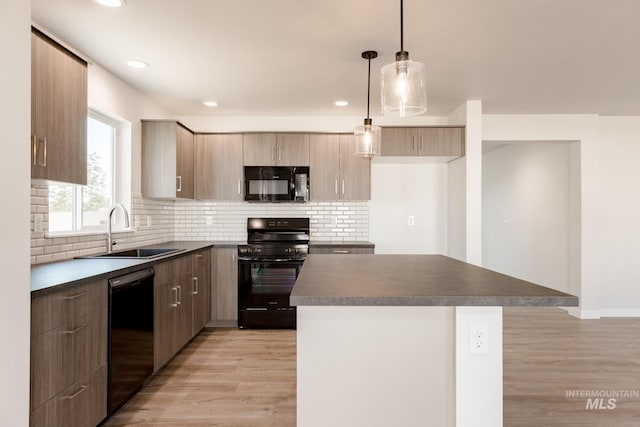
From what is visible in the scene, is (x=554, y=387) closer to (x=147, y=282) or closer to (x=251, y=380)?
(x=251, y=380)

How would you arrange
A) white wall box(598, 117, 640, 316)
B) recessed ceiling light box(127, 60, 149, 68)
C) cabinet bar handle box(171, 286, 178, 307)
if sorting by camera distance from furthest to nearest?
white wall box(598, 117, 640, 316) → cabinet bar handle box(171, 286, 178, 307) → recessed ceiling light box(127, 60, 149, 68)

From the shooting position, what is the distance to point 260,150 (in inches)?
173

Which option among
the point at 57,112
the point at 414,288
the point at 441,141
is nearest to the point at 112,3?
the point at 57,112

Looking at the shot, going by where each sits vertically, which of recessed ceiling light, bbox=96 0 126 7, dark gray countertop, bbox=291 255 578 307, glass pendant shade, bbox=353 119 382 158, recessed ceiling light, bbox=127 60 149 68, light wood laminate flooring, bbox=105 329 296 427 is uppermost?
recessed ceiling light, bbox=127 60 149 68

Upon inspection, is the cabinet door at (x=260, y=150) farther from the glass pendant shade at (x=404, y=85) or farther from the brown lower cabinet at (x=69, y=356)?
the glass pendant shade at (x=404, y=85)

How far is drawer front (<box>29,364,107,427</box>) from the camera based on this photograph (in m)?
1.66

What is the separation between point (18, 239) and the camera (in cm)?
144

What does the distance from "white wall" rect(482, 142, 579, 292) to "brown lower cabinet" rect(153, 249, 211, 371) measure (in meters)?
4.45

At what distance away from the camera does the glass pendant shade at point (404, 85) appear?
5.17 feet

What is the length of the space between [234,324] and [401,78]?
3477mm

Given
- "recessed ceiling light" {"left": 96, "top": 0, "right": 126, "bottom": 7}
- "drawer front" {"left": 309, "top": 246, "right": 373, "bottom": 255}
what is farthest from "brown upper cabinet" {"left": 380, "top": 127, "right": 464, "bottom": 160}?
"recessed ceiling light" {"left": 96, "top": 0, "right": 126, "bottom": 7}

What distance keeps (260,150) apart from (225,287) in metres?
1.60

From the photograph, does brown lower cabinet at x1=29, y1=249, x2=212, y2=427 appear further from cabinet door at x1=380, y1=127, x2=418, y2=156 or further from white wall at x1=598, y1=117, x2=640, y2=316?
white wall at x1=598, y1=117, x2=640, y2=316

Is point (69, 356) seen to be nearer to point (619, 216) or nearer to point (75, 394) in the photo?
point (75, 394)
